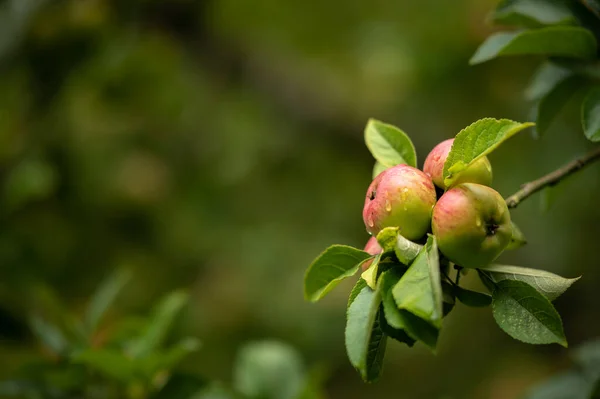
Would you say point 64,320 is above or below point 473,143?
below

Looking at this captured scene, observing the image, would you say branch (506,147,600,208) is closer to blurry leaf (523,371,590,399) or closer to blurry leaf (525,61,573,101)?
blurry leaf (525,61,573,101)

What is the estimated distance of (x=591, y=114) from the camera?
542mm

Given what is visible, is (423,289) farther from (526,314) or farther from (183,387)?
(183,387)

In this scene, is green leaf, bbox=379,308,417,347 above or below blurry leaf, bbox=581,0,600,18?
below

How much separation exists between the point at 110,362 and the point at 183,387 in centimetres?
10

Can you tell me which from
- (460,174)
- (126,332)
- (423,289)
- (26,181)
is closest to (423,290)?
(423,289)

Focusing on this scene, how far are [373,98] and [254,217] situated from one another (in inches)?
23.9

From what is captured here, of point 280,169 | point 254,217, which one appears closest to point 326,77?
point 280,169

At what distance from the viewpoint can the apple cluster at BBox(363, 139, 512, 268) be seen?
0.43 metres

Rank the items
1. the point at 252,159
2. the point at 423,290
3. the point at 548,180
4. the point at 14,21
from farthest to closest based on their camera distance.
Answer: the point at 252,159, the point at 14,21, the point at 548,180, the point at 423,290

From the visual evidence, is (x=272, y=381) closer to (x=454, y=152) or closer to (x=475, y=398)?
(x=454, y=152)

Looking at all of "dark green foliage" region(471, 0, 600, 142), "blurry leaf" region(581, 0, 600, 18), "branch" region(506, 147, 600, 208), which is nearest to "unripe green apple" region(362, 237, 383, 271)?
"branch" region(506, 147, 600, 208)

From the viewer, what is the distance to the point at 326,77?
7.39ft

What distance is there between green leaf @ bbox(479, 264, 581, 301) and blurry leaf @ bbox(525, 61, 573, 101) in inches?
8.6
